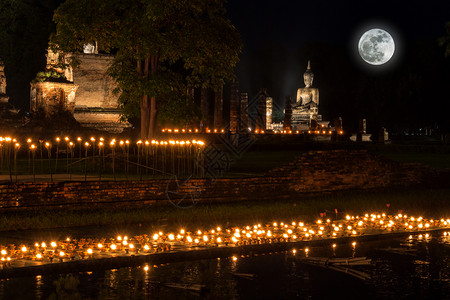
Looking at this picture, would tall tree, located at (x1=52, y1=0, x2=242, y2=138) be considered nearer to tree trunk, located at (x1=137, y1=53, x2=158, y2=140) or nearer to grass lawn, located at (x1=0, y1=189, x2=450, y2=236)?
tree trunk, located at (x1=137, y1=53, x2=158, y2=140)

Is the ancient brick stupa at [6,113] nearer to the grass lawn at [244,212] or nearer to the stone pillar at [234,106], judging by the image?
the grass lawn at [244,212]

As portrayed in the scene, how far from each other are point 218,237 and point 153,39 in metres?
10.5

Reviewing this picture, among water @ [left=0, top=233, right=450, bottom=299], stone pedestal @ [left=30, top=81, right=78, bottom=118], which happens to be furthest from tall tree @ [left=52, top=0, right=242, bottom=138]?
water @ [left=0, top=233, right=450, bottom=299]

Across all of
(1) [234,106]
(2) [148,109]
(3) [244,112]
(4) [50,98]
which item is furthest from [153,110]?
(3) [244,112]

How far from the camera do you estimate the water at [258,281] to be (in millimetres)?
8055

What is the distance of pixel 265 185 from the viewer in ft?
57.3

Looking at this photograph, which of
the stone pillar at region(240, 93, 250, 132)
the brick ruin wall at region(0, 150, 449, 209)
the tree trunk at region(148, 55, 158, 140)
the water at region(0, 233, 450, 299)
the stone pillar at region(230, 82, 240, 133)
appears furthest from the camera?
the stone pillar at region(240, 93, 250, 132)

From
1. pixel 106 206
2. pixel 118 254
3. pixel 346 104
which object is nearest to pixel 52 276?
pixel 118 254

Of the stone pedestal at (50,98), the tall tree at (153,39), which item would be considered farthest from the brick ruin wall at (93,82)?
the tall tree at (153,39)

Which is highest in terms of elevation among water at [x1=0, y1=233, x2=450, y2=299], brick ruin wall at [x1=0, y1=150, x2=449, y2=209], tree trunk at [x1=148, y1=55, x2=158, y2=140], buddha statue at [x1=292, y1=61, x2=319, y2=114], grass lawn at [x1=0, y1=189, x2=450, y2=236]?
buddha statue at [x1=292, y1=61, x2=319, y2=114]

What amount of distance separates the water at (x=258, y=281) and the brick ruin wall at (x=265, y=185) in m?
5.22

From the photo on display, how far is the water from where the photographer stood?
8.05 m

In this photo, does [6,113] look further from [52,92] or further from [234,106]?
[234,106]

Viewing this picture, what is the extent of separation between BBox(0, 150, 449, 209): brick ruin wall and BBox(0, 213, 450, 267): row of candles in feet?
8.85
